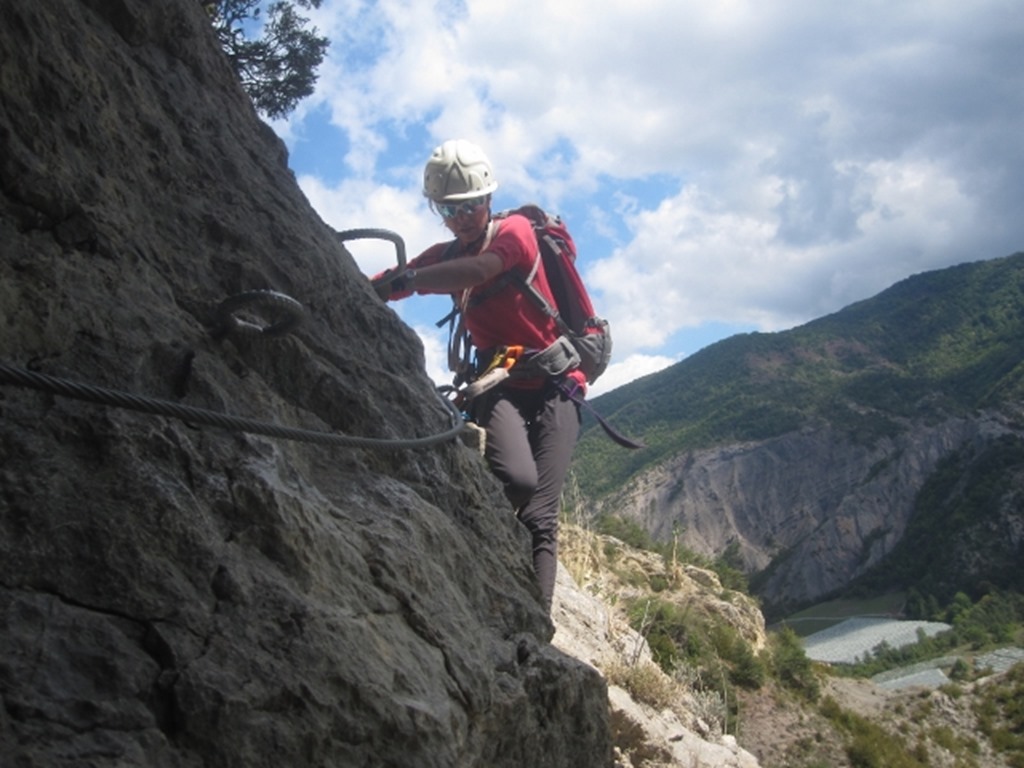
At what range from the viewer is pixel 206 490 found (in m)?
2.05

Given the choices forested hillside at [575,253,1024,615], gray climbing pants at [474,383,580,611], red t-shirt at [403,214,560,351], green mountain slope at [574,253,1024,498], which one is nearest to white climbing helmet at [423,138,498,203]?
red t-shirt at [403,214,560,351]

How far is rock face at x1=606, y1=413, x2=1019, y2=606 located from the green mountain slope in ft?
6.73

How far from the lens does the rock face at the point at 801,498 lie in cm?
7531

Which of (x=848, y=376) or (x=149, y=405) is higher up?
(x=848, y=376)

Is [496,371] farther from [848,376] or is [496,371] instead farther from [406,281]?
[848,376]

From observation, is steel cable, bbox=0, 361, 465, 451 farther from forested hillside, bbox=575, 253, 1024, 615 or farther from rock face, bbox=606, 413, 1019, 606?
rock face, bbox=606, 413, 1019, 606

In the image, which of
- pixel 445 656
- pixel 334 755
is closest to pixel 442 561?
pixel 445 656

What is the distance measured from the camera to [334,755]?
1.90 meters

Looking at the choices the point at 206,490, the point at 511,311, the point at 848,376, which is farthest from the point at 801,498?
the point at 206,490

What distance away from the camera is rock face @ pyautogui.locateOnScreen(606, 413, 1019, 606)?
75.3m

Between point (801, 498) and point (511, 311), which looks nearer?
point (511, 311)

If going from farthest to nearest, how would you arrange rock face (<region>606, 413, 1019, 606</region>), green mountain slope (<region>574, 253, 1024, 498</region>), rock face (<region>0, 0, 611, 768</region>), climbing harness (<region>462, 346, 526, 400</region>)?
1. green mountain slope (<region>574, 253, 1024, 498</region>)
2. rock face (<region>606, 413, 1019, 606</region>)
3. climbing harness (<region>462, 346, 526, 400</region>)
4. rock face (<region>0, 0, 611, 768</region>)

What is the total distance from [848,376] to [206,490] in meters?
99.1

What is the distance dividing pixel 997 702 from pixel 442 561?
15.4 metres
